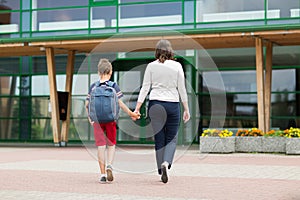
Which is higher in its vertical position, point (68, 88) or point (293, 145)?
point (68, 88)

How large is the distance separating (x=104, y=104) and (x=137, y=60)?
43.9ft

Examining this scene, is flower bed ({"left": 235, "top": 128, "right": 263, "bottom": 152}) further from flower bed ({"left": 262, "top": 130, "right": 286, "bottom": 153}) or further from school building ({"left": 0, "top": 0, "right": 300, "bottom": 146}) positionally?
school building ({"left": 0, "top": 0, "right": 300, "bottom": 146})

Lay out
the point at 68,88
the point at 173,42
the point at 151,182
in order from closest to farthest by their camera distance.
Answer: the point at 151,182
the point at 173,42
the point at 68,88

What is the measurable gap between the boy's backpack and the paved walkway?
94 cm

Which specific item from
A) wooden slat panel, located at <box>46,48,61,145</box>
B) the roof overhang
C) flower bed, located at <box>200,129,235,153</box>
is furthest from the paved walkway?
wooden slat panel, located at <box>46,48,61,145</box>

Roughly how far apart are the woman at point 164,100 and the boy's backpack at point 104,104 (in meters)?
0.37

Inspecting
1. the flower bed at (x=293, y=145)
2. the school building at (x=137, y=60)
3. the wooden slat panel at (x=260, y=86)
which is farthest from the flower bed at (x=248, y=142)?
the school building at (x=137, y=60)

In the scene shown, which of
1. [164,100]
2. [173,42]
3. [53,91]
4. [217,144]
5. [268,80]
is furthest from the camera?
[53,91]

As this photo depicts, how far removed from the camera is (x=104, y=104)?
28.3 feet

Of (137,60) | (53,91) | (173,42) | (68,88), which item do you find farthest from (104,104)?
(137,60)

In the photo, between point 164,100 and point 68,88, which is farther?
point 68,88

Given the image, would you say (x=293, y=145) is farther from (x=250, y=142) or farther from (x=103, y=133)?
(x=103, y=133)

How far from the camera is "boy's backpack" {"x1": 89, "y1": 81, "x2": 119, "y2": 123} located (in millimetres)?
8609

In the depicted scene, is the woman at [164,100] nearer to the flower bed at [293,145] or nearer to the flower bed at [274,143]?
the flower bed at [293,145]
